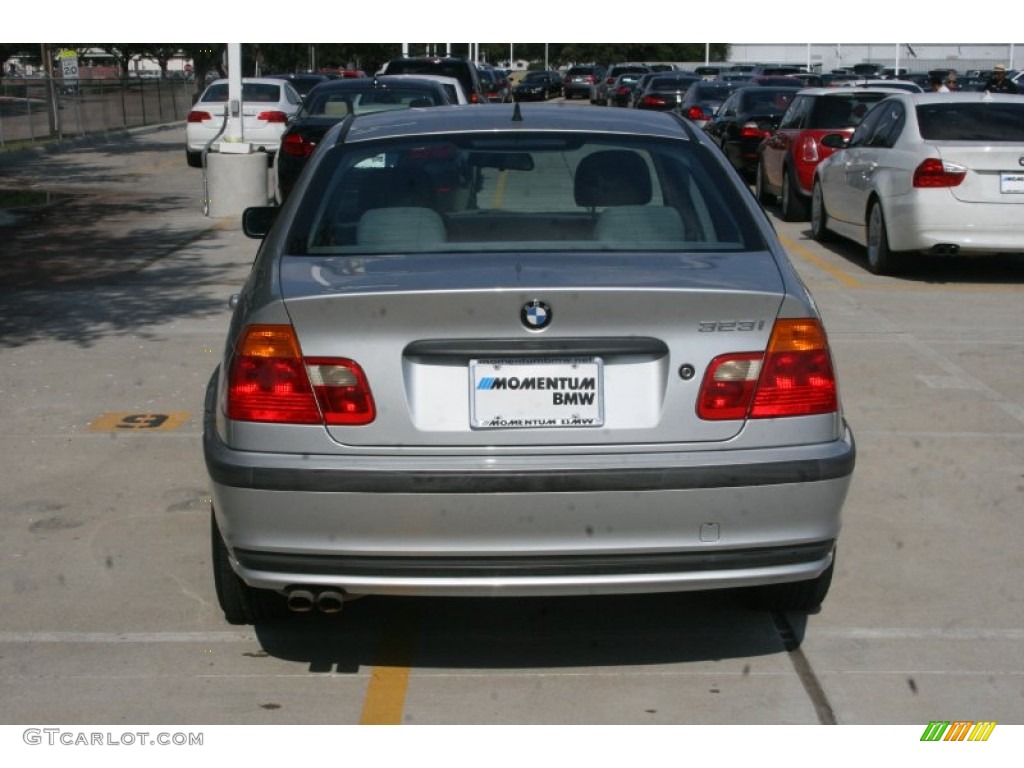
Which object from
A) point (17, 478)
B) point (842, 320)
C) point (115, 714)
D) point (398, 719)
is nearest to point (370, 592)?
point (398, 719)

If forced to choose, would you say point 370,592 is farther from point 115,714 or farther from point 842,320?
point 842,320

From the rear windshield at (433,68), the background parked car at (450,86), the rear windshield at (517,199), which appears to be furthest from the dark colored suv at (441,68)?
the rear windshield at (517,199)

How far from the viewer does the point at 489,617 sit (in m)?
4.98

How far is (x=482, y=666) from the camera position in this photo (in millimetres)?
4562

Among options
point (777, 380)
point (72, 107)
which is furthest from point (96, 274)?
point (72, 107)

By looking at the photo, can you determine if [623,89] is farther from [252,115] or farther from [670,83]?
[252,115]

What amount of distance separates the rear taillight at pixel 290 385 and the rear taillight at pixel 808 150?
12.9 m

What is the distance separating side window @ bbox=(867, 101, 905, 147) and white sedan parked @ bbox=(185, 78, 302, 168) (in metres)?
11.2

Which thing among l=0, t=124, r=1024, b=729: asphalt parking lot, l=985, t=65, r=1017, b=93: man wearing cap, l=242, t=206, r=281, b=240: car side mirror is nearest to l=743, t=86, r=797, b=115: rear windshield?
l=985, t=65, r=1017, b=93: man wearing cap

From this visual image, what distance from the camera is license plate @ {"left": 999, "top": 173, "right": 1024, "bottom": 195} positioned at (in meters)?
11.8

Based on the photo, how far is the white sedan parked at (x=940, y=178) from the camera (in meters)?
11.8

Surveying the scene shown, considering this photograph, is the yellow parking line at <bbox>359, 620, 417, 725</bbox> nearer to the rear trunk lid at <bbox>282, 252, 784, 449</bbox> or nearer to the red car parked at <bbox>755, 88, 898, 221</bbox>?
the rear trunk lid at <bbox>282, 252, 784, 449</bbox>

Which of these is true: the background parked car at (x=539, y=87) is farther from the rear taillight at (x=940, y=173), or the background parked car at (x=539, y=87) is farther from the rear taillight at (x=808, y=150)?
the rear taillight at (x=940, y=173)

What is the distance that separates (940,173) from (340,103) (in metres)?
8.43
